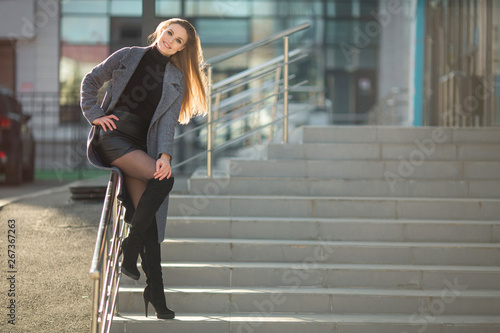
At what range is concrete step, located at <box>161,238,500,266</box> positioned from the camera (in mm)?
4355

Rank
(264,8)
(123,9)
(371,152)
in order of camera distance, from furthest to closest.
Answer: (264,8)
(123,9)
(371,152)

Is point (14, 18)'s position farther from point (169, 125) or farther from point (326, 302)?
point (326, 302)

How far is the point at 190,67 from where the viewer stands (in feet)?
11.4

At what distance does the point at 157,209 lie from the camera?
10.9 ft

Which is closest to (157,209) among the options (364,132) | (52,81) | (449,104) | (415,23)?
(364,132)

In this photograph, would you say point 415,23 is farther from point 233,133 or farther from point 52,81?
point 52,81

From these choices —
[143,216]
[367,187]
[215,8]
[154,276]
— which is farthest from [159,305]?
[215,8]

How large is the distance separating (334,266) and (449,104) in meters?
5.61

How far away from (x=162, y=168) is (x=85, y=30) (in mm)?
14401

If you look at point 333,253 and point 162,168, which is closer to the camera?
point 162,168

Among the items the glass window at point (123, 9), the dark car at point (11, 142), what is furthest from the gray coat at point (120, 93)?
the glass window at point (123, 9)

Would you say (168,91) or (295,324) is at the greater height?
(168,91)

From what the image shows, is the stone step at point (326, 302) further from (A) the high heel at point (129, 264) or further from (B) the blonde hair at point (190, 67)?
(B) the blonde hair at point (190, 67)

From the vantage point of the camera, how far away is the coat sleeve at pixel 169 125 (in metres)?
3.30
